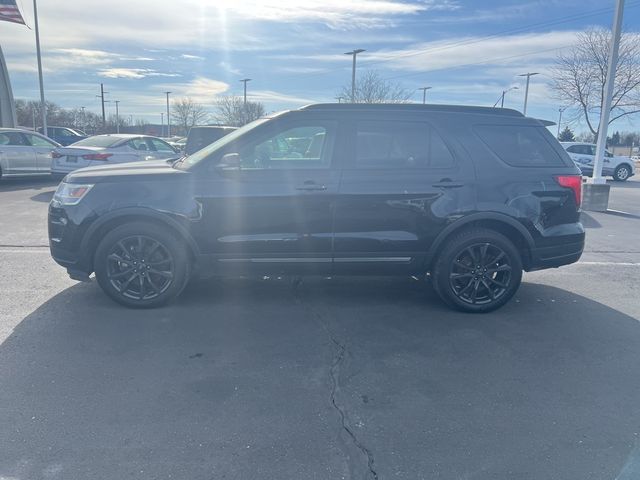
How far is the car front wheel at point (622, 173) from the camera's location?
2343 cm

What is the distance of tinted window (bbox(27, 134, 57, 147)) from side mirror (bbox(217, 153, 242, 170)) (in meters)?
11.9

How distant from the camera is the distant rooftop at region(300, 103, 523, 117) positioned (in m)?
4.79

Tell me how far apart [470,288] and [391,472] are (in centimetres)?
265

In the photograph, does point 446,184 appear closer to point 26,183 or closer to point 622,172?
point 26,183

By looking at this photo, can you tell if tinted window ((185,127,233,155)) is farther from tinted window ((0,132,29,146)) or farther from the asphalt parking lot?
the asphalt parking lot

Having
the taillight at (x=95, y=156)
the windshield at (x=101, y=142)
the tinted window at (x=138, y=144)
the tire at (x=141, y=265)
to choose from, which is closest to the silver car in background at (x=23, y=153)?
the windshield at (x=101, y=142)

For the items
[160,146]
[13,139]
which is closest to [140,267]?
[160,146]

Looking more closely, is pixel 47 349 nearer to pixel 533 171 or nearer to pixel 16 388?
pixel 16 388

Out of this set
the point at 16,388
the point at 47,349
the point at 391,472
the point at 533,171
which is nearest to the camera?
the point at 391,472

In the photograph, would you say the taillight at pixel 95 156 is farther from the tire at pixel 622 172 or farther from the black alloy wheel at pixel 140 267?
the tire at pixel 622 172

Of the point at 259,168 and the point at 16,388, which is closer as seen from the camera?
the point at 16,388

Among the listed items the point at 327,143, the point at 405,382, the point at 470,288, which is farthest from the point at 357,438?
the point at 327,143

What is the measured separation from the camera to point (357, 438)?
286cm

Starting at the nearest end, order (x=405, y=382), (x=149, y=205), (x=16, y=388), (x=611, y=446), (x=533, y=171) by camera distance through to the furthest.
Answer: (x=611, y=446) < (x=16, y=388) < (x=405, y=382) < (x=149, y=205) < (x=533, y=171)
